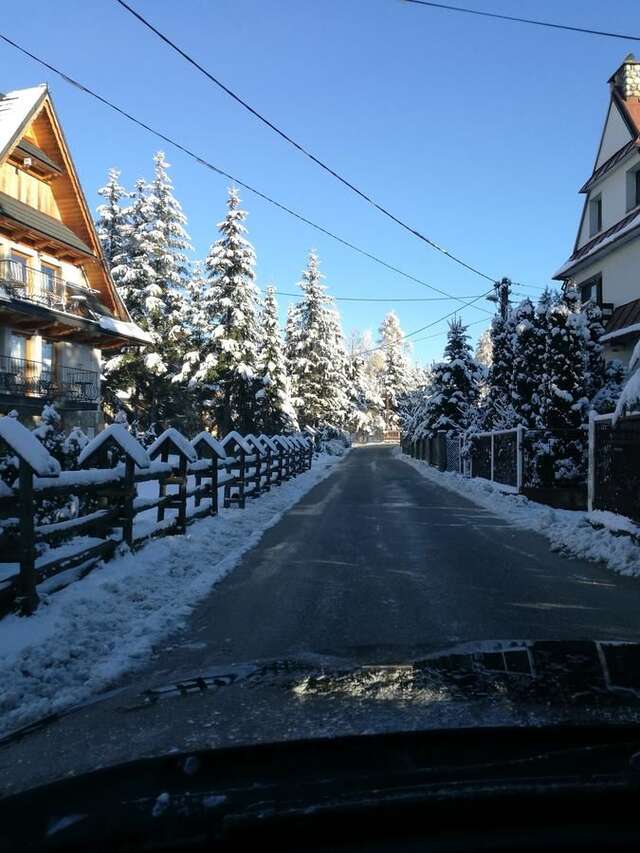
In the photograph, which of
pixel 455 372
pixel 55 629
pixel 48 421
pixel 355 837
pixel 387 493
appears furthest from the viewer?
pixel 455 372

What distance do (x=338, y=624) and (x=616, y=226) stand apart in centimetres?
2103

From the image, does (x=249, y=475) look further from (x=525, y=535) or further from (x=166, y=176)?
(x=166, y=176)

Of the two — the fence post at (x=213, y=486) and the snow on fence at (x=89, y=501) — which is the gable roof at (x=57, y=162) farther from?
the snow on fence at (x=89, y=501)

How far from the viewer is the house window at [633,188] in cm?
2234

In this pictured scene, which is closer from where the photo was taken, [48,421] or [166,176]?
[48,421]

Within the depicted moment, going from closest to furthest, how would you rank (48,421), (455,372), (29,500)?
(29,500) < (48,421) < (455,372)

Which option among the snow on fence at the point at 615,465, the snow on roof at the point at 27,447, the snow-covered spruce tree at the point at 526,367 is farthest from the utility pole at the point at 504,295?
the snow on roof at the point at 27,447

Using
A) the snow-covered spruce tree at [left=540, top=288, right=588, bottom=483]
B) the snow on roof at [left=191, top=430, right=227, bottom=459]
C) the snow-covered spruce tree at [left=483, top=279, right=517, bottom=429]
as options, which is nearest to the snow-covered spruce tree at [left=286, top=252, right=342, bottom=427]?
the snow-covered spruce tree at [left=483, top=279, right=517, bottom=429]

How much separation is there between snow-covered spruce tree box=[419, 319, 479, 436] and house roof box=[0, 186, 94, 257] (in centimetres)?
1841

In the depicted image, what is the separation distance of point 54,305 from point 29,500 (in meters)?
20.5

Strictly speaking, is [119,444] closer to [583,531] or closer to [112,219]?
[583,531]

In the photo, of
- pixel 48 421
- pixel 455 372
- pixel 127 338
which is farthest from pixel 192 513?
pixel 455 372

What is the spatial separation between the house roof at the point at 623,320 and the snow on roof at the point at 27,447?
1788 centimetres

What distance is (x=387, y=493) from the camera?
20219mm
